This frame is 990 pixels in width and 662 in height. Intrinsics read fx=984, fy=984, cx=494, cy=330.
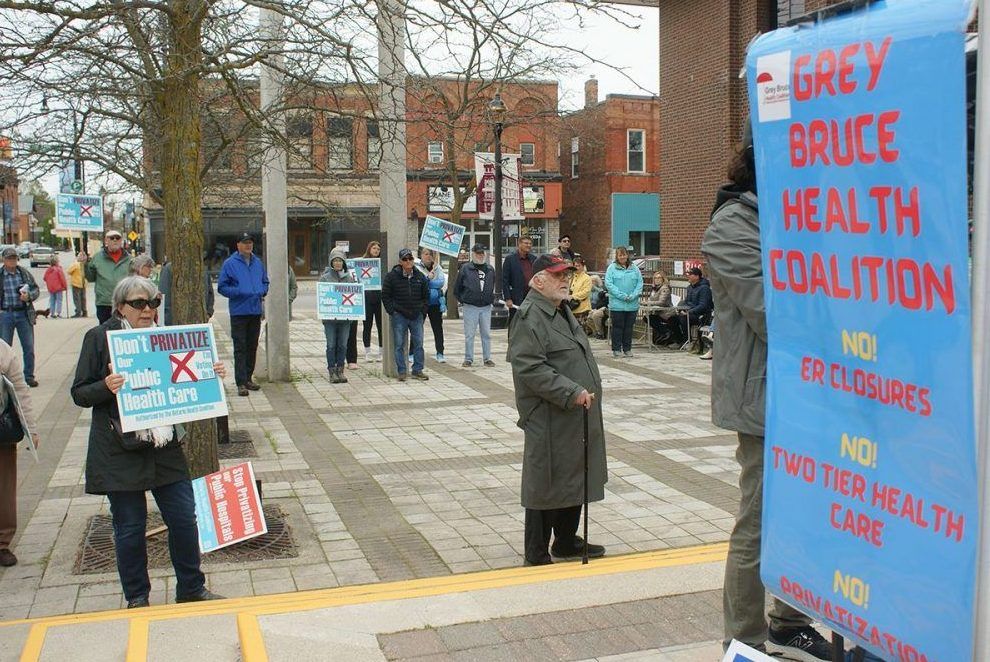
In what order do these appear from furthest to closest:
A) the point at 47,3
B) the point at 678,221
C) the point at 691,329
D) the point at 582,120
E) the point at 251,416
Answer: the point at 582,120, the point at 678,221, the point at 691,329, the point at 251,416, the point at 47,3

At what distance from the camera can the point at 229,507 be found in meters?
6.30

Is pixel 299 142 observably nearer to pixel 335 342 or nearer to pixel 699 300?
pixel 335 342

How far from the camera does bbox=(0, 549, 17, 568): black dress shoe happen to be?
20.1ft

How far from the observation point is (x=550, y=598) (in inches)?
179

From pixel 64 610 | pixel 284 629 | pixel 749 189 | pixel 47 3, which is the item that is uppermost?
pixel 47 3

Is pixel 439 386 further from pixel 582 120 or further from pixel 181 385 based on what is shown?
pixel 582 120

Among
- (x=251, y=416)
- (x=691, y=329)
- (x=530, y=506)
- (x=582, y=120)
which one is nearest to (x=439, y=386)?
(x=251, y=416)

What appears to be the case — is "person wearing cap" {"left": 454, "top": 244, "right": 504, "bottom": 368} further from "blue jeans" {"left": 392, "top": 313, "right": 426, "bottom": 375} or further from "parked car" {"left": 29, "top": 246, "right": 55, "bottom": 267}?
"parked car" {"left": 29, "top": 246, "right": 55, "bottom": 267}

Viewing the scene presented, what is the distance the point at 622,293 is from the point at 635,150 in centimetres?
3526

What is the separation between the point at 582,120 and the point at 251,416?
42.1 meters

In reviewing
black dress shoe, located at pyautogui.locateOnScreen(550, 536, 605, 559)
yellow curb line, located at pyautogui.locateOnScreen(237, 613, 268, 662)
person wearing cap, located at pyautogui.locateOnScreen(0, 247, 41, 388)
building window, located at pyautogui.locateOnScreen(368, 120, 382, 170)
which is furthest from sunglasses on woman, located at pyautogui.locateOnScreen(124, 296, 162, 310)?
person wearing cap, located at pyautogui.locateOnScreen(0, 247, 41, 388)

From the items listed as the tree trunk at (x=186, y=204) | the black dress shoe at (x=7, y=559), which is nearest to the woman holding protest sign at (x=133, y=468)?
the black dress shoe at (x=7, y=559)

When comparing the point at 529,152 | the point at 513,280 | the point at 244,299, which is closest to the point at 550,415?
the point at 244,299

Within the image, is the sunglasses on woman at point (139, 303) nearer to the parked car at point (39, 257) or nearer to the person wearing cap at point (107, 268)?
the person wearing cap at point (107, 268)
